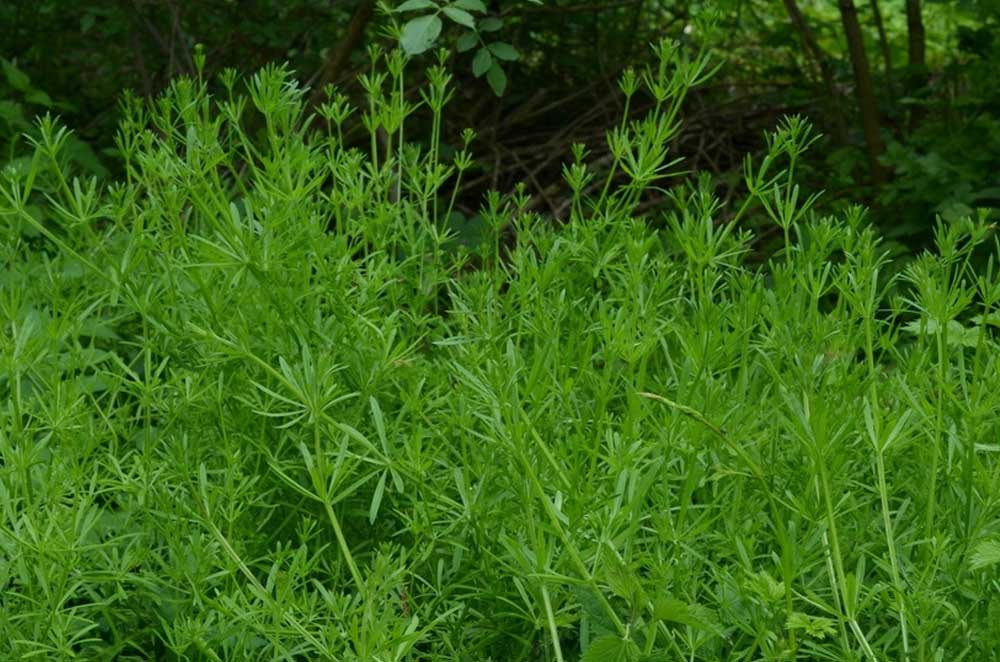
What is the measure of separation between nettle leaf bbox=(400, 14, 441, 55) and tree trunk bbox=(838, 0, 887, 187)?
246 cm

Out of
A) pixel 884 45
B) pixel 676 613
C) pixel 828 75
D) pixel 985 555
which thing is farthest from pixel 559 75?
pixel 676 613

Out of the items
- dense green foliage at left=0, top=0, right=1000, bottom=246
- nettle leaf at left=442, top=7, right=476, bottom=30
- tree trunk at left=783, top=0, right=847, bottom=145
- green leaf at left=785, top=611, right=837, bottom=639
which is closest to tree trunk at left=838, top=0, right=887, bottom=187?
dense green foliage at left=0, top=0, right=1000, bottom=246

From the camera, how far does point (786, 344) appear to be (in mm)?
2240

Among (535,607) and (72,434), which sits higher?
(72,434)

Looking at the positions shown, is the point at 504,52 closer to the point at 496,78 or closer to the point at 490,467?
the point at 496,78

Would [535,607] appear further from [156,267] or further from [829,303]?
[829,303]

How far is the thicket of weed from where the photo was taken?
6.02 ft

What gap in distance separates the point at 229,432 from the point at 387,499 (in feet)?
0.94

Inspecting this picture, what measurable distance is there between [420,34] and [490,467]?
1.20 meters

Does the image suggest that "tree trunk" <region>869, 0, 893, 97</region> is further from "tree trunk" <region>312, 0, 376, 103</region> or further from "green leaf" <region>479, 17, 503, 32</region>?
"green leaf" <region>479, 17, 503, 32</region>

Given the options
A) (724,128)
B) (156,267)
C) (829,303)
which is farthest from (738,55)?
(156,267)

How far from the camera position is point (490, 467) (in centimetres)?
206

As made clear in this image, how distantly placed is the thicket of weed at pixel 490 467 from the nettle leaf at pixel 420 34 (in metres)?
0.41

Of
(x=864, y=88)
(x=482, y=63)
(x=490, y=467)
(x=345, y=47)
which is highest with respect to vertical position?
(x=482, y=63)
